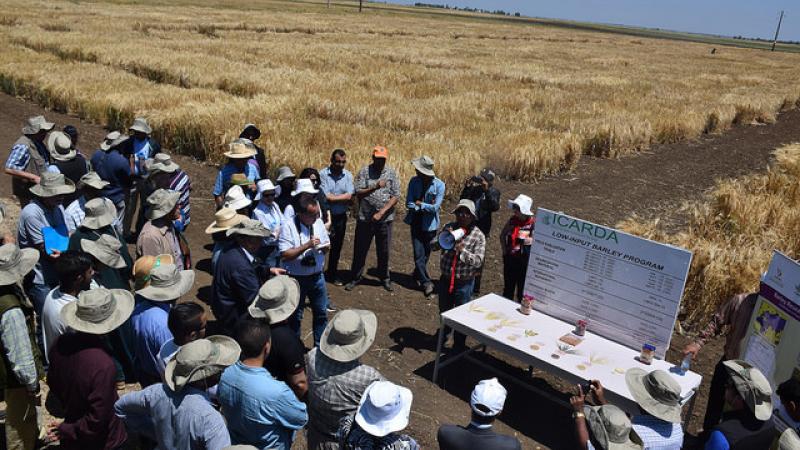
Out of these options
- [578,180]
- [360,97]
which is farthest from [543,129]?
[360,97]

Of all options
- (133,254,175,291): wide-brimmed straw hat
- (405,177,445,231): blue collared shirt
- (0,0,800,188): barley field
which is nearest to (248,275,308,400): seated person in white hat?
(133,254,175,291): wide-brimmed straw hat

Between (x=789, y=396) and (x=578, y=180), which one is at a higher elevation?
(x=789, y=396)

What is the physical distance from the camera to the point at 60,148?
810 centimetres

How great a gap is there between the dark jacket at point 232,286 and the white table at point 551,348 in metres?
2.23

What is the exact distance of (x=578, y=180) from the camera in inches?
620

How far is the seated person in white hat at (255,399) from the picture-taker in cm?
366

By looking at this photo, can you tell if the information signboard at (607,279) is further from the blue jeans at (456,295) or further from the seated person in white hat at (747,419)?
the seated person in white hat at (747,419)

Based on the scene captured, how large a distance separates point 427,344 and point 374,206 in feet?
7.18

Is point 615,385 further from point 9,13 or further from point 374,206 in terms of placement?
point 9,13

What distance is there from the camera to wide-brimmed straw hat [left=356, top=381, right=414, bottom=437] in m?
3.39

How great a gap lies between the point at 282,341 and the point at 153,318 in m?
1.05

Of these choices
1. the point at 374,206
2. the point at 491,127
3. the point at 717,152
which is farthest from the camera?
the point at 717,152

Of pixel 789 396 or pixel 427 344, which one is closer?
pixel 789 396

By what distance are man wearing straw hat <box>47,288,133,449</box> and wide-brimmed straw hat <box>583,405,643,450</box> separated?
320 centimetres
